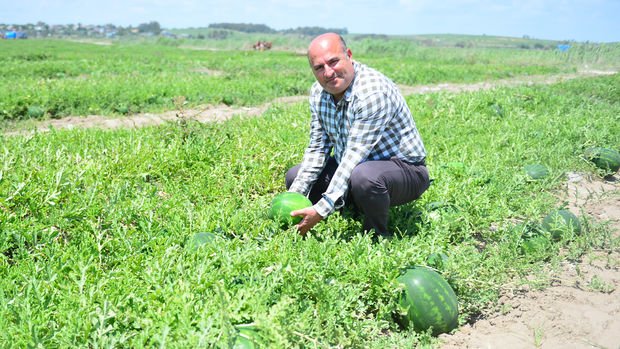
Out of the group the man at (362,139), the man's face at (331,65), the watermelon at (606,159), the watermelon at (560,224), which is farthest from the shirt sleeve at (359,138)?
the watermelon at (606,159)

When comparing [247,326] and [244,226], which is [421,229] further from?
[247,326]

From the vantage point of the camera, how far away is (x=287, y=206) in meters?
3.70

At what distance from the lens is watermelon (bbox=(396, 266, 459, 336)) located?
9.84 feet

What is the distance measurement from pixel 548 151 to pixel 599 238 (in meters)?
2.32

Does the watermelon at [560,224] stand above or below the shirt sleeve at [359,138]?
below

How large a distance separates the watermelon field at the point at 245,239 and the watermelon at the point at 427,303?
0.07m

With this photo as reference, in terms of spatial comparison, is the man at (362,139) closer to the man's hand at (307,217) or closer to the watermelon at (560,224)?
the man's hand at (307,217)

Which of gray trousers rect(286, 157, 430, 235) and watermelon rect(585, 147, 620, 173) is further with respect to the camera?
watermelon rect(585, 147, 620, 173)

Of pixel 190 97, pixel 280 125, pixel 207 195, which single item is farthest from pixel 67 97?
pixel 207 195

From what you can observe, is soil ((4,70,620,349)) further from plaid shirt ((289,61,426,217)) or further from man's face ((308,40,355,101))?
man's face ((308,40,355,101))

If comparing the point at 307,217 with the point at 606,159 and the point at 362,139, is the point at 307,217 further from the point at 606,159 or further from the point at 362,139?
the point at 606,159

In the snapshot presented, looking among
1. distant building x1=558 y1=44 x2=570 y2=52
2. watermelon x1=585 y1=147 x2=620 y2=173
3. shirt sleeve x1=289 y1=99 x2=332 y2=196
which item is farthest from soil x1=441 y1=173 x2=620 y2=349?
distant building x1=558 y1=44 x2=570 y2=52

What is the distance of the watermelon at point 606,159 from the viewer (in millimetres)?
6156

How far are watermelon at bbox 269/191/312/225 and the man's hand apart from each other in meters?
0.08
